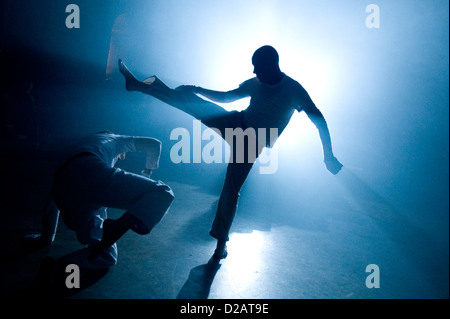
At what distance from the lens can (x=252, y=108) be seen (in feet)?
5.43

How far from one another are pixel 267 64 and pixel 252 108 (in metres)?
0.32

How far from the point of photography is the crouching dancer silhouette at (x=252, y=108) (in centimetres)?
158

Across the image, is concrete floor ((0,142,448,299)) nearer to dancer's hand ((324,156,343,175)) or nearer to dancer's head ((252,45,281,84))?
dancer's hand ((324,156,343,175))

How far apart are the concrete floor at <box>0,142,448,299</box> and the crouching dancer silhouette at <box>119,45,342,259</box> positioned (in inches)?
12.2

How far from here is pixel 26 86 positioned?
18.1 feet

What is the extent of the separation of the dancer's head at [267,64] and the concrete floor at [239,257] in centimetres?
143

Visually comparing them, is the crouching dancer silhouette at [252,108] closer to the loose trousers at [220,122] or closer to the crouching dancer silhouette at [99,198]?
the loose trousers at [220,122]

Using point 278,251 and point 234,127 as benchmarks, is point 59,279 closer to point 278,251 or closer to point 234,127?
point 234,127

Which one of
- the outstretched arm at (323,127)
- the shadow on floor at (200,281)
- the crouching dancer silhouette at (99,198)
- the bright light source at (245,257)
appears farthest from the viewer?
the outstretched arm at (323,127)

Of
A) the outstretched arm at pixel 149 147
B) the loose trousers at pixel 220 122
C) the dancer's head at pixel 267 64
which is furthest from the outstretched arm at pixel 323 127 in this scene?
the outstretched arm at pixel 149 147

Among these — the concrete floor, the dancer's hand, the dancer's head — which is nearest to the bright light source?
the concrete floor

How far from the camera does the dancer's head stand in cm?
152

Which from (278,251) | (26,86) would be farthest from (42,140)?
(278,251)

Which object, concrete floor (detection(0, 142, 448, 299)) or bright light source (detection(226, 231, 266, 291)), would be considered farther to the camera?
bright light source (detection(226, 231, 266, 291))
